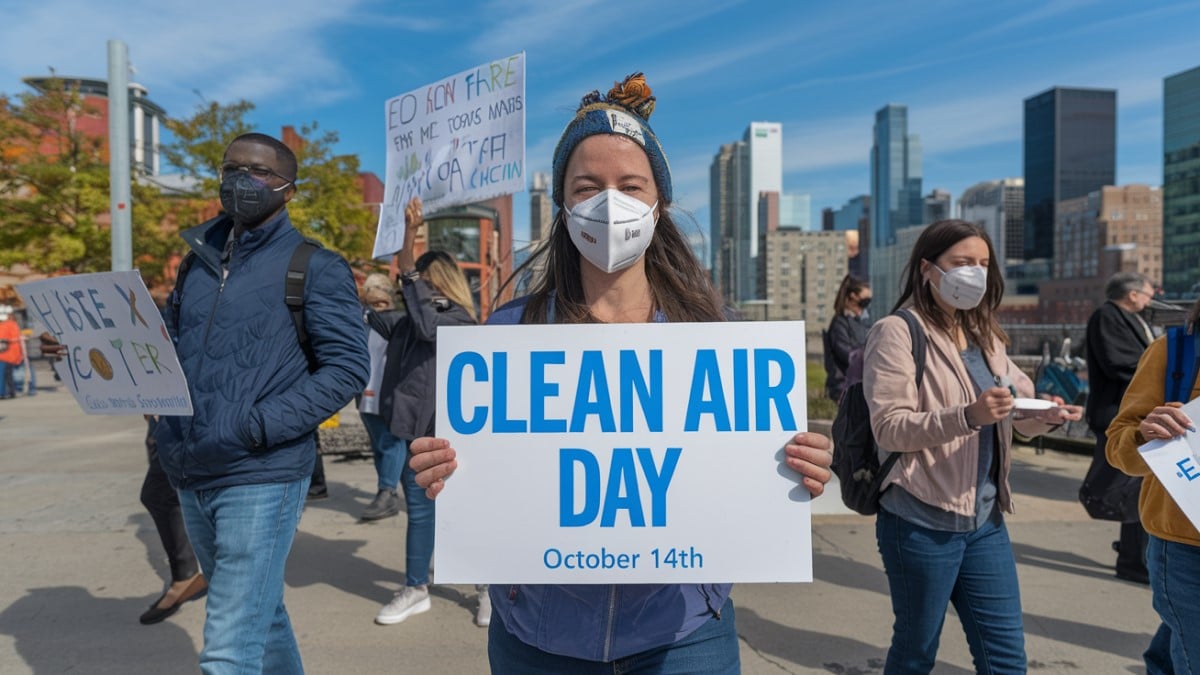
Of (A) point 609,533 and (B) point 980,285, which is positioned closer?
(A) point 609,533

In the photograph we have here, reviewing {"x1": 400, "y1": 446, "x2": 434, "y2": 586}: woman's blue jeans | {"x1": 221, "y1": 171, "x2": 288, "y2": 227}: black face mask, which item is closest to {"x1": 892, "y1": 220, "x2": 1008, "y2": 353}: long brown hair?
{"x1": 221, "y1": 171, "x2": 288, "y2": 227}: black face mask

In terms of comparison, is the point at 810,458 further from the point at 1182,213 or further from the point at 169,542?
the point at 1182,213

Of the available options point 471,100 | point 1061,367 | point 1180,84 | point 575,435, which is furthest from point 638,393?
point 1180,84

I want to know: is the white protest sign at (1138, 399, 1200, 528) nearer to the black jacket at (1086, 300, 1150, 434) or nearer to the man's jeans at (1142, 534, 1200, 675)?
the man's jeans at (1142, 534, 1200, 675)

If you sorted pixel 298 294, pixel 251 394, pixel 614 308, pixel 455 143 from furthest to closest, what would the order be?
pixel 455 143, pixel 298 294, pixel 251 394, pixel 614 308

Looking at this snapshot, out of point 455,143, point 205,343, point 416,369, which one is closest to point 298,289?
point 205,343

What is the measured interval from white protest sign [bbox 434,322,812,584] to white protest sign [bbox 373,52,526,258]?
3209 millimetres

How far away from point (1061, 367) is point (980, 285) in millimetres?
6787

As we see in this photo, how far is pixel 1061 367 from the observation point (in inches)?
346

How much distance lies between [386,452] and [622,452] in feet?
16.8

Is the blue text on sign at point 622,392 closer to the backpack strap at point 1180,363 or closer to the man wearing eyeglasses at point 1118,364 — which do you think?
the backpack strap at point 1180,363

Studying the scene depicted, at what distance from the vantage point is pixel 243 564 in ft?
8.27

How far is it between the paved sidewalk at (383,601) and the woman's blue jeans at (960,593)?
124 cm

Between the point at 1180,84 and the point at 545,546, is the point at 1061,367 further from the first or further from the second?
the point at 1180,84
